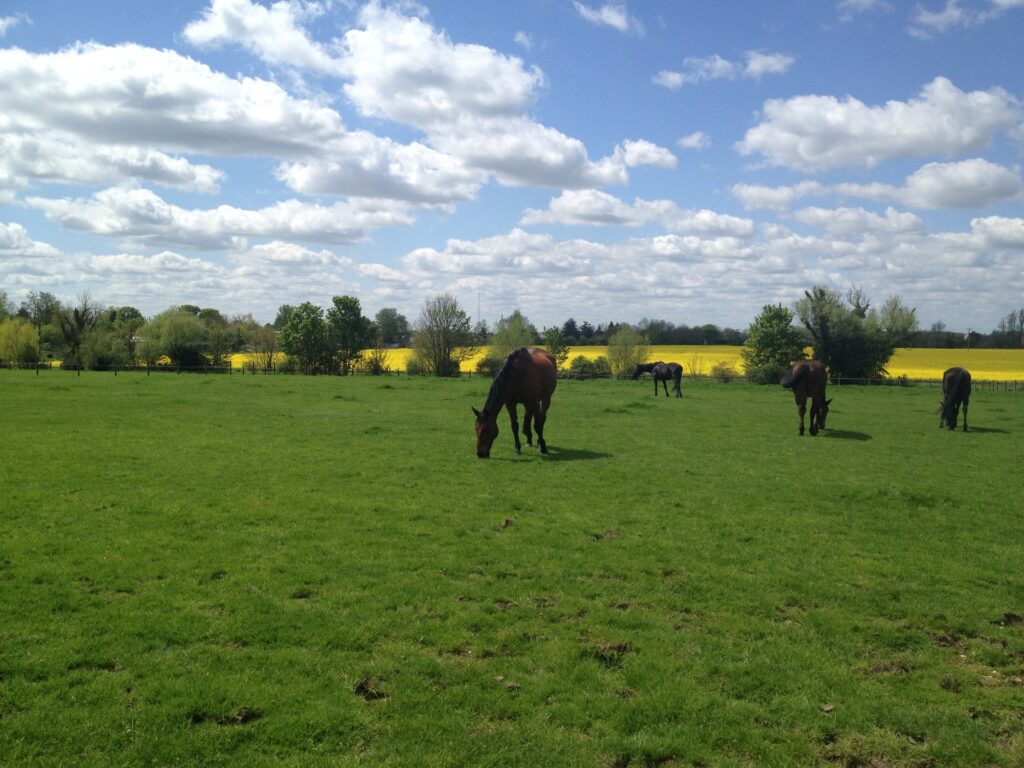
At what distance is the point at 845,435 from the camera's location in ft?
75.9

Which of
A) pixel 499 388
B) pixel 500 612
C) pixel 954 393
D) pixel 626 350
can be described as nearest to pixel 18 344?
pixel 626 350

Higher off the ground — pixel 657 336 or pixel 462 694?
pixel 657 336

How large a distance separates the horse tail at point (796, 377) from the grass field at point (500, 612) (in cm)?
739

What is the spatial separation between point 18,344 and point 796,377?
251 feet

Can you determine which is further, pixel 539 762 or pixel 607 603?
pixel 607 603

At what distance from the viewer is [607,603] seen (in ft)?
24.6

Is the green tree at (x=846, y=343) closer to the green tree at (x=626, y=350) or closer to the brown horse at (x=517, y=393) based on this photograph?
the green tree at (x=626, y=350)

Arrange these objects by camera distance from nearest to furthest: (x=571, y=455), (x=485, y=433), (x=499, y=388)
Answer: (x=485, y=433), (x=499, y=388), (x=571, y=455)

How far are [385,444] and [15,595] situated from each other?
38.7ft

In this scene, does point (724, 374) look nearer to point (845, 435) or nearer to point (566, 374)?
point (566, 374)

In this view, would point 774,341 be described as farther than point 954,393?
Yes

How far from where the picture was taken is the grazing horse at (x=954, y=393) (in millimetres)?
25234

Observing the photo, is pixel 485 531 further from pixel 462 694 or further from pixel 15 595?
pixel 15 595

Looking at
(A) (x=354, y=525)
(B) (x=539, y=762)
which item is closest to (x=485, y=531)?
(A) (x=354, y=525)
